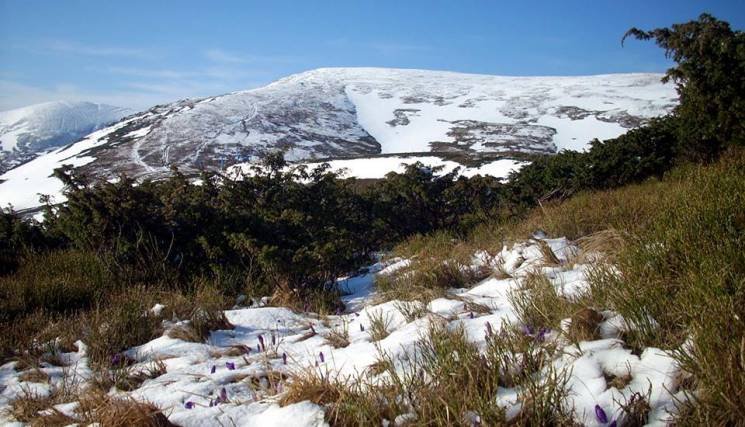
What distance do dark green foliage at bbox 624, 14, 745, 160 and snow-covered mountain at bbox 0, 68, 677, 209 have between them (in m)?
31.2

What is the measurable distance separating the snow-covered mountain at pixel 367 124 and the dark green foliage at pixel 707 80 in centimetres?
3124

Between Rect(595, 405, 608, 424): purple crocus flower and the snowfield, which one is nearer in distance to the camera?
Rect(595, 405, 608, 424): purple crocus flower

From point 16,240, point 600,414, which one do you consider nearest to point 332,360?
point 600,414

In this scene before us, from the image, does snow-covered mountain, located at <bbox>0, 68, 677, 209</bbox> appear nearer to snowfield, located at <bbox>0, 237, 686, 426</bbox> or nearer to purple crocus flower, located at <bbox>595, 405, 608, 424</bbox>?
snowfield, located at <bbox>0, 237, 686, 426</bbox>

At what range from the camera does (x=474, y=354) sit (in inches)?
75.5

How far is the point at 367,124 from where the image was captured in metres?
77.9

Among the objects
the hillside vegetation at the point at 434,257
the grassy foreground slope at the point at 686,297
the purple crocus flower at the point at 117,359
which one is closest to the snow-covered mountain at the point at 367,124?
the hillside vegetation at the point at 434,257

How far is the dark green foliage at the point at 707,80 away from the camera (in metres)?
7.35

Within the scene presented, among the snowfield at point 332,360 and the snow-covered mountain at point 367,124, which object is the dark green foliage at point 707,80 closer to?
the snowfield at point 332,360

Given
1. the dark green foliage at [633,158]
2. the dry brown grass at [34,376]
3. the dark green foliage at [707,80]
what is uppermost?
the dark green foliage at [707,80]

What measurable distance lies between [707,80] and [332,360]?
8.99m

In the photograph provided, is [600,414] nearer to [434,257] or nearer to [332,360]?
[332,360]

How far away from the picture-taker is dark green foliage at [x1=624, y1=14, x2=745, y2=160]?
24.1ft

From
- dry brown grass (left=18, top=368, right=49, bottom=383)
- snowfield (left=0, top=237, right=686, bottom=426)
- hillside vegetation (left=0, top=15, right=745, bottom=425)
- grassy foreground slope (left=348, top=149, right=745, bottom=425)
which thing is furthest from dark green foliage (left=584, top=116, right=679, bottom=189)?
dry brown grass (left=18, top=368, right=49, bottom=383)
